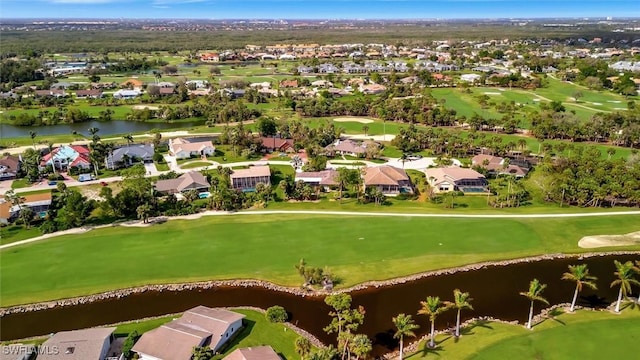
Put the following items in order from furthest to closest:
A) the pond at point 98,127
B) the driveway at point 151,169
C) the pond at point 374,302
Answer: the pond at point 98,127 < the driveway at point 151,169 < the pond at point 374,302

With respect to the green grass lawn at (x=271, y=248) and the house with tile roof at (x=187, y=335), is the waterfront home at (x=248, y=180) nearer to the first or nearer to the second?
the green grass lawn at (x=271, y=248)

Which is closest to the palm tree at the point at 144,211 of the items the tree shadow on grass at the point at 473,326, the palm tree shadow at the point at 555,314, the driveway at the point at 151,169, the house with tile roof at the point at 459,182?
the driveway at the point at 151,169

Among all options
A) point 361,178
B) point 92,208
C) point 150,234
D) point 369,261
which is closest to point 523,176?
point 361,178

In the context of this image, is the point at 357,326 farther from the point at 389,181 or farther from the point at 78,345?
the point at 389,181

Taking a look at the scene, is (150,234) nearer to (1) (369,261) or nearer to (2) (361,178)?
(1) (369,261)

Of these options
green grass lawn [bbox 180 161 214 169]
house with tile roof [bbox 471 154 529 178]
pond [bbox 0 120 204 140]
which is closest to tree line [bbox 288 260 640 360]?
house with tile roof [bbox 471 154 529 178]

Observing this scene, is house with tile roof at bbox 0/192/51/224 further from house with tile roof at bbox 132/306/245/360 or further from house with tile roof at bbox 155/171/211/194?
house with tile roof at bbox 132/306/245/360
